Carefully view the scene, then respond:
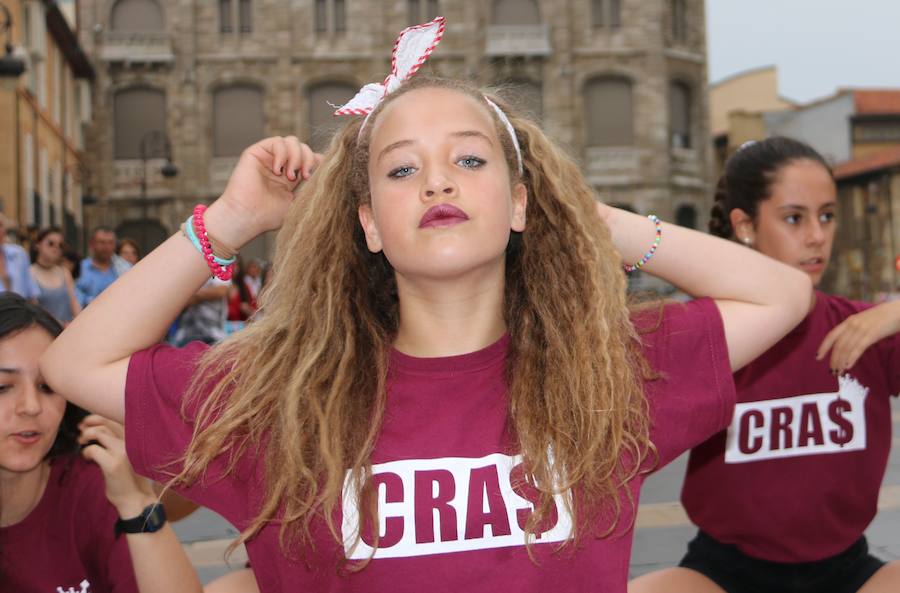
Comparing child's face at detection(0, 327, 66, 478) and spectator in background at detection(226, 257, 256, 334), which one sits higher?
child's face at detection(0, 327, 66, 478)

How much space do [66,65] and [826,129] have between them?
27.3m

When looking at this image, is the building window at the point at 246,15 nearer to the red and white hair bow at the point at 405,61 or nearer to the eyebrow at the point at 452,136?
the red and white hair bow at the point at 405,61

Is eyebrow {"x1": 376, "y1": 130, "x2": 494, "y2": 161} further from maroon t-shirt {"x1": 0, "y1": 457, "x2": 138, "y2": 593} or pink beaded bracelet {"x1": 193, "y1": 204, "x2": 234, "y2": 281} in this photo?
maroon t-shirt {"x1": 0, "y1": 457, "x2": 138, "y2": 593}

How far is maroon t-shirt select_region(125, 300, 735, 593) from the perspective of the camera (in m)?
1.85

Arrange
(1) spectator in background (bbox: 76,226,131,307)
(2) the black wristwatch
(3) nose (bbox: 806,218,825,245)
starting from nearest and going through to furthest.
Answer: (2) the black wristwatch
(3) nose (bbox: 806,218,825,245)
(1) spectator in background (bbox: 76,226,131,307)

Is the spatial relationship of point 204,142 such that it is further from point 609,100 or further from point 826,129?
point 826,129

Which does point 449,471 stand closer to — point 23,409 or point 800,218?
point 23,409

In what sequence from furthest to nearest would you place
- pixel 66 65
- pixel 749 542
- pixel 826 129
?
pixel 826 129, pixel 66 65, pixel 749 542

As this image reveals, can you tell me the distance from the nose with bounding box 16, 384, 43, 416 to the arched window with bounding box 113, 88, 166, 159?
27255 millimetres

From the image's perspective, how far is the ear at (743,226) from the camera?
3.32 meters

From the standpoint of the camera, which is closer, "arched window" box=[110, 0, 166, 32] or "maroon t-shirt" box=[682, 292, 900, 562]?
"maroon t-shirt" box=[682, 292, 900, 562]

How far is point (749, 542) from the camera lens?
9.43 feet

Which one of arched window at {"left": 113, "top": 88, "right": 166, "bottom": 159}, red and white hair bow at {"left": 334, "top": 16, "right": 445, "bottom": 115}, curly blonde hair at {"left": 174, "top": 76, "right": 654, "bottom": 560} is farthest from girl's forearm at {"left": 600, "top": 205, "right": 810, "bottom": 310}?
arched window at {"left": 113, "top": 88, "right": 166, "bottom": 159}

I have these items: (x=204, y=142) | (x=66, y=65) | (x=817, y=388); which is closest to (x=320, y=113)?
(x=204, y=142)
